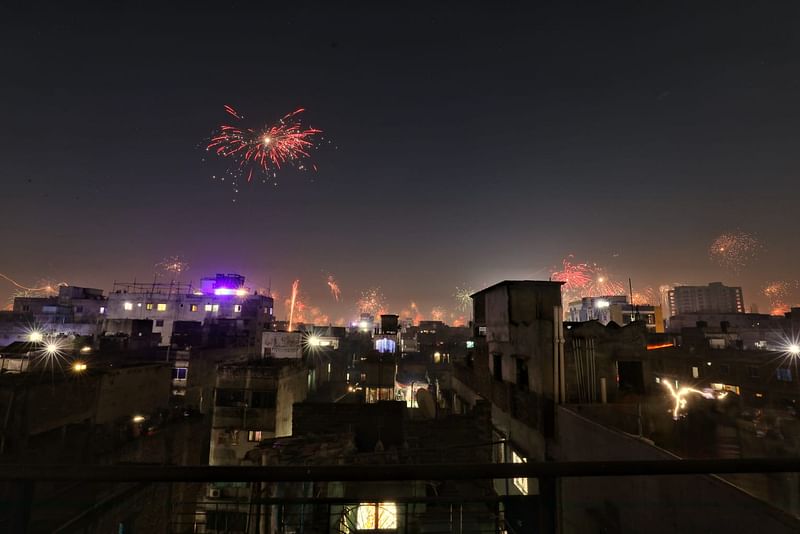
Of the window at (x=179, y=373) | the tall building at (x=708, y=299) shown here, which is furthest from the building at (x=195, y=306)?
the tall building at (x=708, y=299)

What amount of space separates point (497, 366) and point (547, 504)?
80.7 feet

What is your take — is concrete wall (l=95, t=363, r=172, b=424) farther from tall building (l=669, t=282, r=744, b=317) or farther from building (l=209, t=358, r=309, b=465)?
tall building (l=669, t=282, r=744, b=317)

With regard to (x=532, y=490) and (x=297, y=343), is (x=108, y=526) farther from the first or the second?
(x=297, y=343)

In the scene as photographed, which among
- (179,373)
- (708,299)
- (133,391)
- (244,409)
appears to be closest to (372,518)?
(244,409)

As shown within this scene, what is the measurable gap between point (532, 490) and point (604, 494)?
540 centimetres

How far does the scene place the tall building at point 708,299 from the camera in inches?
5335

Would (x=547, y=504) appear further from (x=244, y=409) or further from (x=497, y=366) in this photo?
(x=244, y=409)

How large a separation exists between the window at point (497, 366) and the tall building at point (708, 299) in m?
137

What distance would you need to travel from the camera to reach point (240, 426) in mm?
34031

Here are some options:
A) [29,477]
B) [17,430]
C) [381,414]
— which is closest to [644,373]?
[381,414]

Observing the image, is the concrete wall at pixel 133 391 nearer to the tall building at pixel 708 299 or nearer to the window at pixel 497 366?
the window at pixel 497 366

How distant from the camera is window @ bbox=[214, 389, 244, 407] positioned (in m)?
34.4

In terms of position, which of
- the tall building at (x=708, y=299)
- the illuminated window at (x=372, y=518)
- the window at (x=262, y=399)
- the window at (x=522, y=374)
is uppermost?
the tall building at (x=708, y=299)

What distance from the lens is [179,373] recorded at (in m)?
44.7
